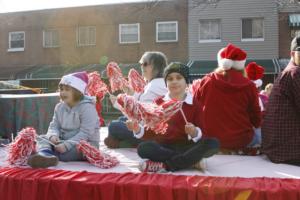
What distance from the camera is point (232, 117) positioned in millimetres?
3525

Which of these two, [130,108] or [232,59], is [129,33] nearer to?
[232,59]

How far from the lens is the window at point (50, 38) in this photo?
21.6m

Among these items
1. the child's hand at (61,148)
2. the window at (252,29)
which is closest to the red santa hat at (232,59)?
the child's hand at (61,148)

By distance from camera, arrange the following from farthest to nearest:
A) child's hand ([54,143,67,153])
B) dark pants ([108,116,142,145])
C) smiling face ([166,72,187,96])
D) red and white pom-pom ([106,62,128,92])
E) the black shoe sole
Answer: red and white pom-pom ([106,62,128,92])
dark pants ([108,116,142,145])
child's hand ([54,143,67,153])
smiling face ([166,72,187,96])
the black shoe sole

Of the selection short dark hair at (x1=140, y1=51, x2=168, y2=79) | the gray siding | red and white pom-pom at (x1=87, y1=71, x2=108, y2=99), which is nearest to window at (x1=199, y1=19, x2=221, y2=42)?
the gray siding

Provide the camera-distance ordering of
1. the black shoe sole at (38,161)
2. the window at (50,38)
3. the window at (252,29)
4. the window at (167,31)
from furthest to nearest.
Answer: the window at (50,38), the window at (167,31), the window at (252,29), the black shoe sole at (38,161)

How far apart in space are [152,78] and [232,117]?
950 mm

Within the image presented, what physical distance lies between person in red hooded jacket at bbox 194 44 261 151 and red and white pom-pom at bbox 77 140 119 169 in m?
0.85

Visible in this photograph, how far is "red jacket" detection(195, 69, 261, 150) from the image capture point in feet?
11.5

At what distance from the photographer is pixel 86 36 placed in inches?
827

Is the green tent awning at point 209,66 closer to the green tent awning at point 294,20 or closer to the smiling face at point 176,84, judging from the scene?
the green tent awning at point 294,20

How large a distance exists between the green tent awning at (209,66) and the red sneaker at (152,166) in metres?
15.2

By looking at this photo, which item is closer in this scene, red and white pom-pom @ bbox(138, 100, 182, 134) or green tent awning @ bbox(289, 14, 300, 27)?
red and white pom-pom @ bbox(138, 100, 182, 134)

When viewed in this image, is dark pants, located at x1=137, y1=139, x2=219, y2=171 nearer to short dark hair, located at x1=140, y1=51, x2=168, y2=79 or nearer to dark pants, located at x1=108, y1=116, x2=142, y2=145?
dark pants, located at x1=108, y1=116, x2=142, y2=145
